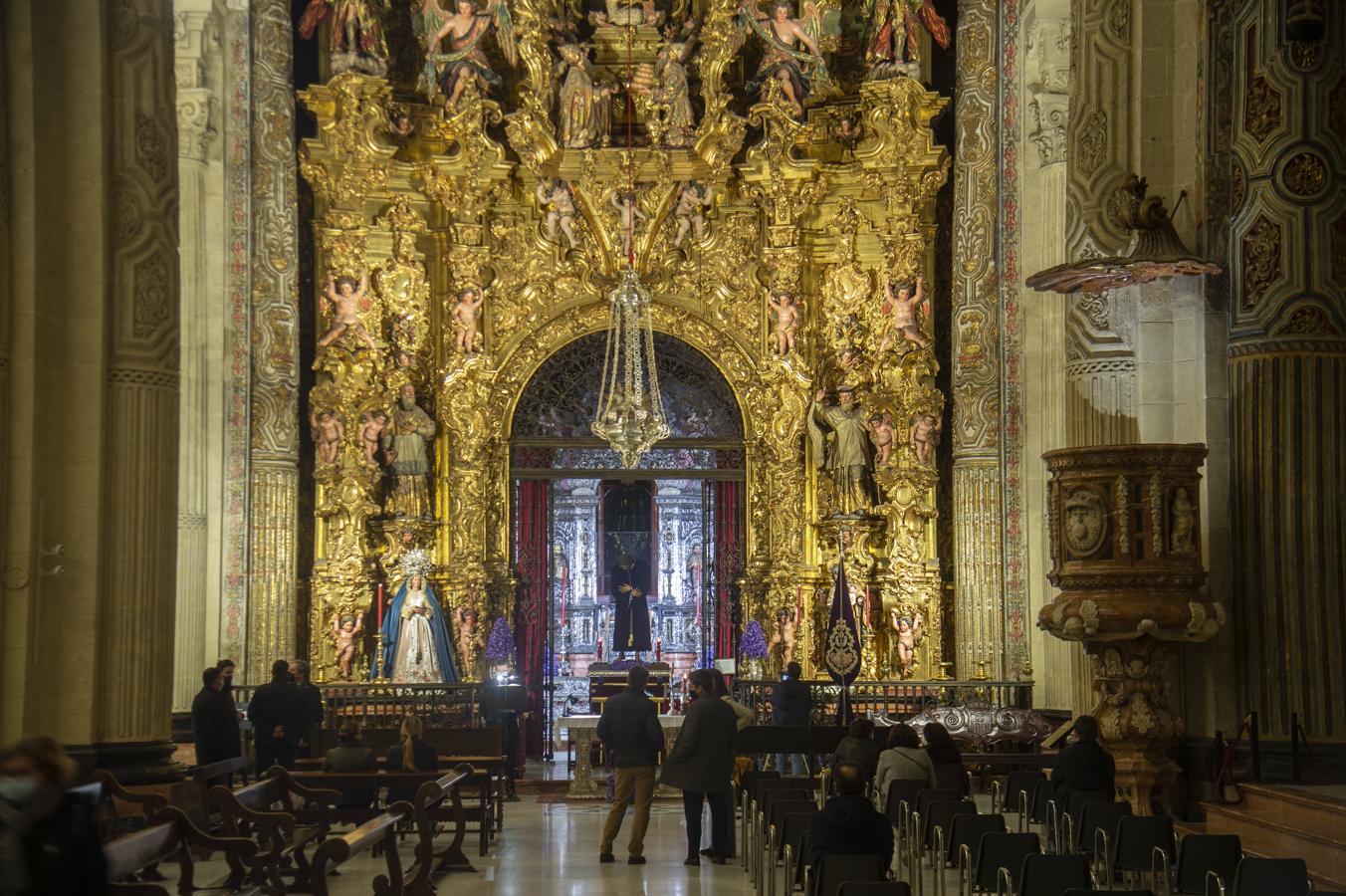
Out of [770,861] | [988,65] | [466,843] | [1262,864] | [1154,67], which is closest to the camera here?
[1262,864]

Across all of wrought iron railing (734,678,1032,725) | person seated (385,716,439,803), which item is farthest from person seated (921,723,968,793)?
wrought iron railing (734,678,1032,725)

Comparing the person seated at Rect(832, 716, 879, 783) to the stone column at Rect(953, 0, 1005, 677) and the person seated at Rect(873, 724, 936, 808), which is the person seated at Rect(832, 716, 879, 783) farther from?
the stone column at Rect(953, 0, 1005, 677)

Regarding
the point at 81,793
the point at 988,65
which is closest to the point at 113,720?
the point at 81,793

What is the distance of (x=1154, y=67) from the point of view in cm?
1398

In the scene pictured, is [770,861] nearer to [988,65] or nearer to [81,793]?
[81,793]

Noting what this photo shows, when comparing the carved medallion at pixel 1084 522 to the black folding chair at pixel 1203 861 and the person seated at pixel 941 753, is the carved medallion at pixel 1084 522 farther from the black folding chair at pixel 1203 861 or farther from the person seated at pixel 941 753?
the black folding chair at pixel 1203 861

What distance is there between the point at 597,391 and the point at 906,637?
5.69 meters

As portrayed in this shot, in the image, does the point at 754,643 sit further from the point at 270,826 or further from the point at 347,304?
the point at 270,826

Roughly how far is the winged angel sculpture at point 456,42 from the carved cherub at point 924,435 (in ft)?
24.7

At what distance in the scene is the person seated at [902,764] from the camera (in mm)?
12352

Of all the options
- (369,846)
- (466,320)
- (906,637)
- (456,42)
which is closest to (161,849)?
(369,846)

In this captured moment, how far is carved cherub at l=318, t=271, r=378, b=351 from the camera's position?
2452 centimetres

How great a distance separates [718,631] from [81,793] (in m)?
19.0

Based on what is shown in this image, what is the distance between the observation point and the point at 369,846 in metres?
11.1
